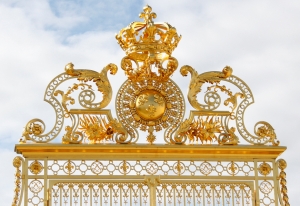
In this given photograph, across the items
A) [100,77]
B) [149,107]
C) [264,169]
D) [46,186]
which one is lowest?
[46,186]

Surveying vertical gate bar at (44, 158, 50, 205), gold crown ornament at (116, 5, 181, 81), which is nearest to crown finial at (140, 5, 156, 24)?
gold crown ornament at (116, 5, 181, 81)

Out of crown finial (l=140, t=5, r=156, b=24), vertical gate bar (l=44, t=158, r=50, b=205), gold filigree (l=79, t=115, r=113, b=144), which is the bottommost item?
vertical gate bar (l=44, t=158, r=50, b=205)

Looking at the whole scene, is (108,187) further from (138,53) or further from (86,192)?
Answer: (138,53)

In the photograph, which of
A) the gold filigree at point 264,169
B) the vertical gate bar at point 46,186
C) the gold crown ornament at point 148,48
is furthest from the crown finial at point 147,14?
the gold filigree at point 264,169

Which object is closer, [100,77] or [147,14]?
[100,77]

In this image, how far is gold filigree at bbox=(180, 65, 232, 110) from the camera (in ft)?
39.2

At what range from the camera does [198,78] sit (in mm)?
11992

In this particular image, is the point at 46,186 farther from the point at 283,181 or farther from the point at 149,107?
the point at 283,181

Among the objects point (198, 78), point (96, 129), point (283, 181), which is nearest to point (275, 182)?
point (283, 181)

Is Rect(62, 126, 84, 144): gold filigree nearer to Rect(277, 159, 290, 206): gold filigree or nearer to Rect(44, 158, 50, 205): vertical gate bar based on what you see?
Rect(44, 158, 50, 205): vertical gate bar

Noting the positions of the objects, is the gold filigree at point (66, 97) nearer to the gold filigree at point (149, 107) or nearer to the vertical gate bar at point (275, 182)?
the gold filigree at point (149, 107)

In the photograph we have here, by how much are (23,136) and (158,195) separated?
174cm

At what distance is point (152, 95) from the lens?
39.0 ft

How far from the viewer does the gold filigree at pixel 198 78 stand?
11961 millimetres
